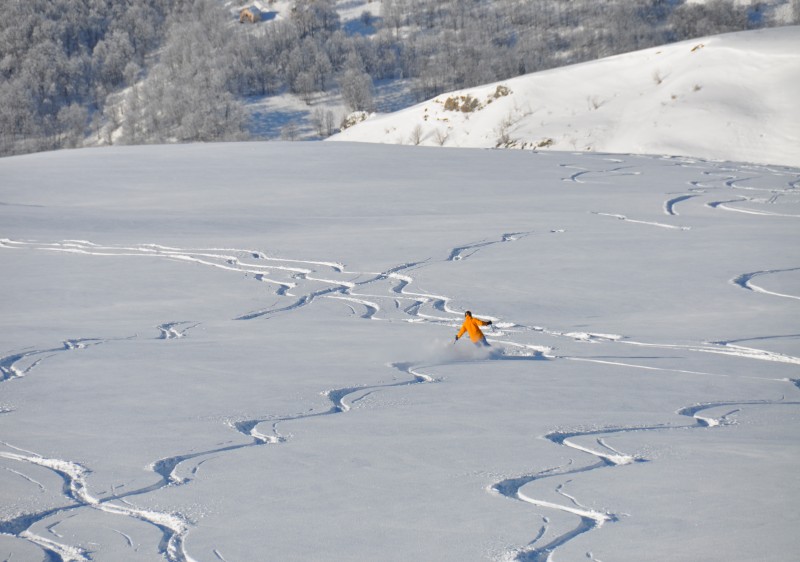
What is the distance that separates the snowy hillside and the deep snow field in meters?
15.2

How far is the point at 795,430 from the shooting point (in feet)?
23.2

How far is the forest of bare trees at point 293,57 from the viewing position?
11588cm

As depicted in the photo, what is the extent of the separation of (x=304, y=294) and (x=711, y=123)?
27.3m

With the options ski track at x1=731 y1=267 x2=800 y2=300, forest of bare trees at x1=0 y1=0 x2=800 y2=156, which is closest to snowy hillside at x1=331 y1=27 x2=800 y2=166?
ski track at x1=731 y1=267 x2=800 y2=300

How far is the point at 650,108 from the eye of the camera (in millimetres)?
39781

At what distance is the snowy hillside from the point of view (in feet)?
117

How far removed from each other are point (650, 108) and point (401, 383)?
33.7m

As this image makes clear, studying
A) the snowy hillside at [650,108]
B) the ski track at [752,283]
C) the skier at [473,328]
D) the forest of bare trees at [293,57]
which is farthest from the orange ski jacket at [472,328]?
the forest of bare trees at [293,57]

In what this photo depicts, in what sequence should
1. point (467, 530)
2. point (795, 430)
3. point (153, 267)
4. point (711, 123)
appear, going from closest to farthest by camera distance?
point (467, 530) < point (795, 430) < point (153, 267) < point (711, 123)

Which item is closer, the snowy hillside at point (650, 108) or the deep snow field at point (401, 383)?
the deep snow field at point (401, 383)

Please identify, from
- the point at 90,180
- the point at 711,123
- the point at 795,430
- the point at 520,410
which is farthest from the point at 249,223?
the point at 711,123

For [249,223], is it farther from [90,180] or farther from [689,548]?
[689,548]

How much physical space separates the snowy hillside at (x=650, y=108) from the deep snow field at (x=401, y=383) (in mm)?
15216

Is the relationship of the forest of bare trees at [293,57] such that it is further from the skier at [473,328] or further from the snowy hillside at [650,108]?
the skier at [473,328]
